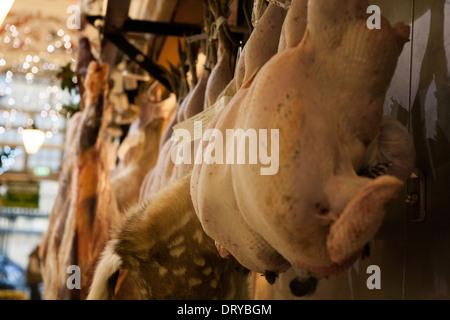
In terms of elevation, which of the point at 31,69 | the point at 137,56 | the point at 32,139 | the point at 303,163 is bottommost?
the point at 303,163

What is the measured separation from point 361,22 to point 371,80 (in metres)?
0.10

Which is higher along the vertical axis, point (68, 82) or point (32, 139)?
point (68, 82)

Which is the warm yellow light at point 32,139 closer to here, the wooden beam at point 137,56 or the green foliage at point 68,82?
the green foliage at point 68,82

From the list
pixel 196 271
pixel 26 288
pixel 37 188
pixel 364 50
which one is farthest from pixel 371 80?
pixel 37 188

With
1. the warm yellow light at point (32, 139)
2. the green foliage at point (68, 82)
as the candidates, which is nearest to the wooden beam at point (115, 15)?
the green foliage at point (68, 82)

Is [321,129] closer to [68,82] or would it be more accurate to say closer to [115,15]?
[115,15]

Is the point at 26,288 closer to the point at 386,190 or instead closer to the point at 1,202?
the point at 1,202

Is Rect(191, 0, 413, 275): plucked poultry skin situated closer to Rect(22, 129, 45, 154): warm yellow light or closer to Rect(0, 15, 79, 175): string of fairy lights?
Rect(0, 15, 79, 175): string of fairy lights

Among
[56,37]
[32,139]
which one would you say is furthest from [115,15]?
[56,37]

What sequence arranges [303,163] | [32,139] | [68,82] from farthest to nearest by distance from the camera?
[32,139], [68,82], [303,163]

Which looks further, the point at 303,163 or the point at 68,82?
the point at 68,82

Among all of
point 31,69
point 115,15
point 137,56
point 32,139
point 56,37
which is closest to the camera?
point 115,15

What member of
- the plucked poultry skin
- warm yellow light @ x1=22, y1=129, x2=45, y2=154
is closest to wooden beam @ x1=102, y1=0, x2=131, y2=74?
the plucked poultry skin
